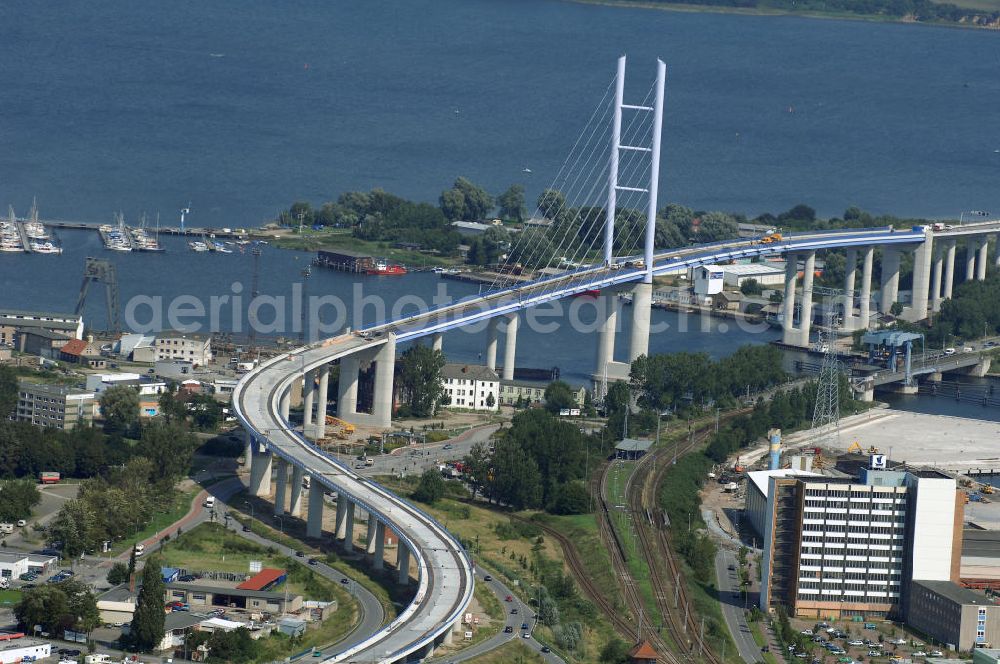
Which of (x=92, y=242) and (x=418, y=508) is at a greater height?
(x=92, y=242)

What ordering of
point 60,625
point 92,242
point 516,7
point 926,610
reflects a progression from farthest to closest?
point 516,7, point 92,242, point 926,610, point 60,625

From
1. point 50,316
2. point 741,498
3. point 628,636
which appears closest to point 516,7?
point 50,316

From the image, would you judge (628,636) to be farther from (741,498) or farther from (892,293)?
(892,293)

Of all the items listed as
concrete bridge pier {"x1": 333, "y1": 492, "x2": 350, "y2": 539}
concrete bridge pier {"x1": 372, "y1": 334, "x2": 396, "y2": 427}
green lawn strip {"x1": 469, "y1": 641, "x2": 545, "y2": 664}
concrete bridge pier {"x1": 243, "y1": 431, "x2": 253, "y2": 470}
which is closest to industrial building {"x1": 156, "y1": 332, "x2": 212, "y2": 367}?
concrete bridge pier {"x1": 372, "y1": 334, "x2": 396, "y2": 427}

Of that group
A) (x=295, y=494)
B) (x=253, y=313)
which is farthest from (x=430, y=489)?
(x=253, y=313)

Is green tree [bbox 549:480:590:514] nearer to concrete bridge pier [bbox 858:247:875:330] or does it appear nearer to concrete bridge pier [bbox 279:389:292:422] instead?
concrete bridge pier [bbox 279:389:292:422]

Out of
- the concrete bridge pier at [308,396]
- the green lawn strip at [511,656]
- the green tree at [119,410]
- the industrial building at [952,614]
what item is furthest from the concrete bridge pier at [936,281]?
the green lawn strip at [511,656]
